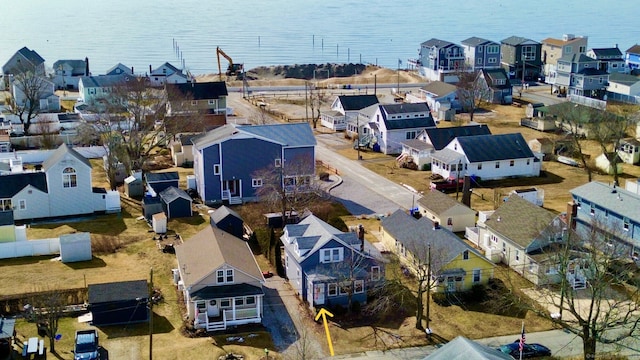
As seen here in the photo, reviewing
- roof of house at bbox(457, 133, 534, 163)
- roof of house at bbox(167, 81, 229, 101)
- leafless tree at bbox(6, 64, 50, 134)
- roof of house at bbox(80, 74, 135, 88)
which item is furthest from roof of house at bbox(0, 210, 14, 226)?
roof of house at bbox(80, 74, 135, 88)

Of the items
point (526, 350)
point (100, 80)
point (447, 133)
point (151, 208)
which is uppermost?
point (100, 80)

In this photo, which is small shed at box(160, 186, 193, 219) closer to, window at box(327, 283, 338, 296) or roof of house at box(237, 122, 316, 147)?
roof of house at box(237, 122, 316, 147)

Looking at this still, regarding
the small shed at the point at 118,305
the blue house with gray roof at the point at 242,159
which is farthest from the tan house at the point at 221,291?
the blue house with gray roof at the point at 242,159

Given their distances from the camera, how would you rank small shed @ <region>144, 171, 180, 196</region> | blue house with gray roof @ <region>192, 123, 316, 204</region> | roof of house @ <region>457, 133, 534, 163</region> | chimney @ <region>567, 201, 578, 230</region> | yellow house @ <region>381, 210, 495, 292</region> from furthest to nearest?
roof of house @ <region>457, 133, 534, 163</region>
small shed @ <region>144, 171, 180, 196</region>
blue house with gray roof @ <region>192, 123, 316, 204</region>
chimney @ <region>567, 201, 578, 230</region>
yellow house @ <region>381, 210, 495, 292</region>

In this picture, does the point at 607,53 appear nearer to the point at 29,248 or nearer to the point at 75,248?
the point at 75,248

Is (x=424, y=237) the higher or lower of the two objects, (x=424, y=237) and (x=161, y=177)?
the lower

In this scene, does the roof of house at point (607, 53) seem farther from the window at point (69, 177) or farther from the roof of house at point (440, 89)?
the window at point (69, 177)

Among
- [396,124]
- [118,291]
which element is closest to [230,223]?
[118,291]
